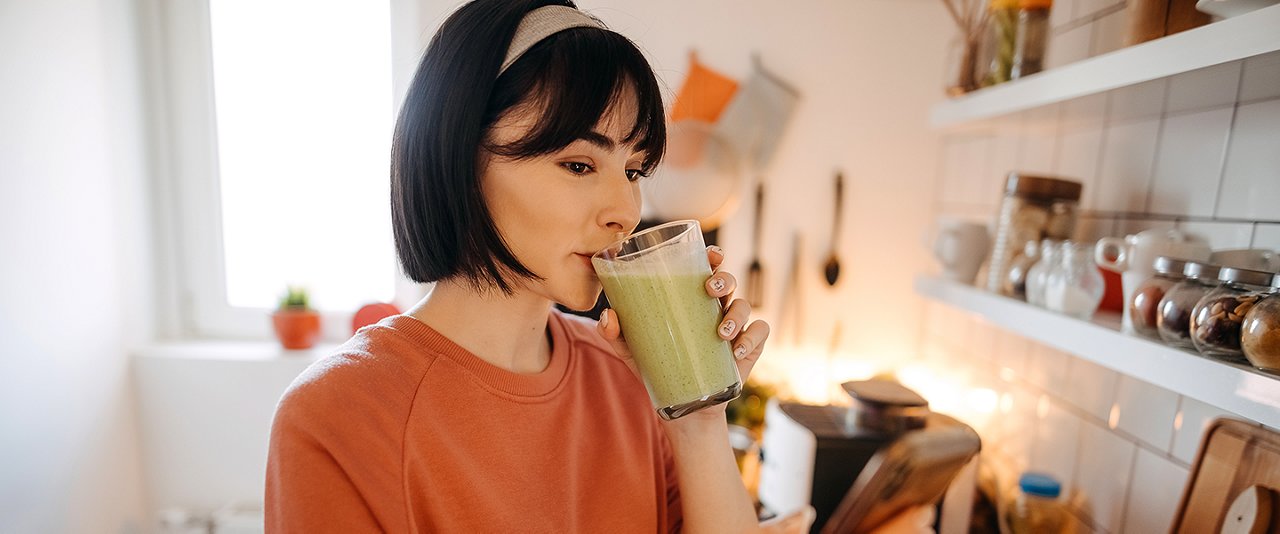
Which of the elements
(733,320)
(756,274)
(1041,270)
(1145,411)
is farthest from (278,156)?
(1145,411)

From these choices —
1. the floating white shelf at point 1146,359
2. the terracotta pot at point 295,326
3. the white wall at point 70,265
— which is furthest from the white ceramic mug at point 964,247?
the white wall at point 70,265

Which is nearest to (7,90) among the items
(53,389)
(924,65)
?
(53,389)

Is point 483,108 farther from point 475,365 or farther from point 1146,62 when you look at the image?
point 1146,62

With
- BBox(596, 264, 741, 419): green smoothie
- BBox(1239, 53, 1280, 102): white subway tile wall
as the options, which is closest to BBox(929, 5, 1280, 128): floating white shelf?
BBox(1239, 53, 1280, 102): white subway tile wall

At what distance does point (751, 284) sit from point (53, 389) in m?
1.90

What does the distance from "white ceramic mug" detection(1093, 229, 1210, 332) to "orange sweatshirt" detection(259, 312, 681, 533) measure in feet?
2.38

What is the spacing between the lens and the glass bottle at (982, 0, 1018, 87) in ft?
3.94

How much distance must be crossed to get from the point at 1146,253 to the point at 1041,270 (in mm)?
190

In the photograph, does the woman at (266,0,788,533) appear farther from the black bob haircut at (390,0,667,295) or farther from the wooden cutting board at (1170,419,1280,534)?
the wooden cutting board at (1170,419,1280,534)

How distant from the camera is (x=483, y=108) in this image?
2.20 feet

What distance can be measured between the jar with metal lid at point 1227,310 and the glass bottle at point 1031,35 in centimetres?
59

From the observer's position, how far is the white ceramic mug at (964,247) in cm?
138

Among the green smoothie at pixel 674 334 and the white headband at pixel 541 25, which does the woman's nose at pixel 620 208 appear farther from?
the white headband at pixel 541 25

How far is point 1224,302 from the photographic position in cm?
71
